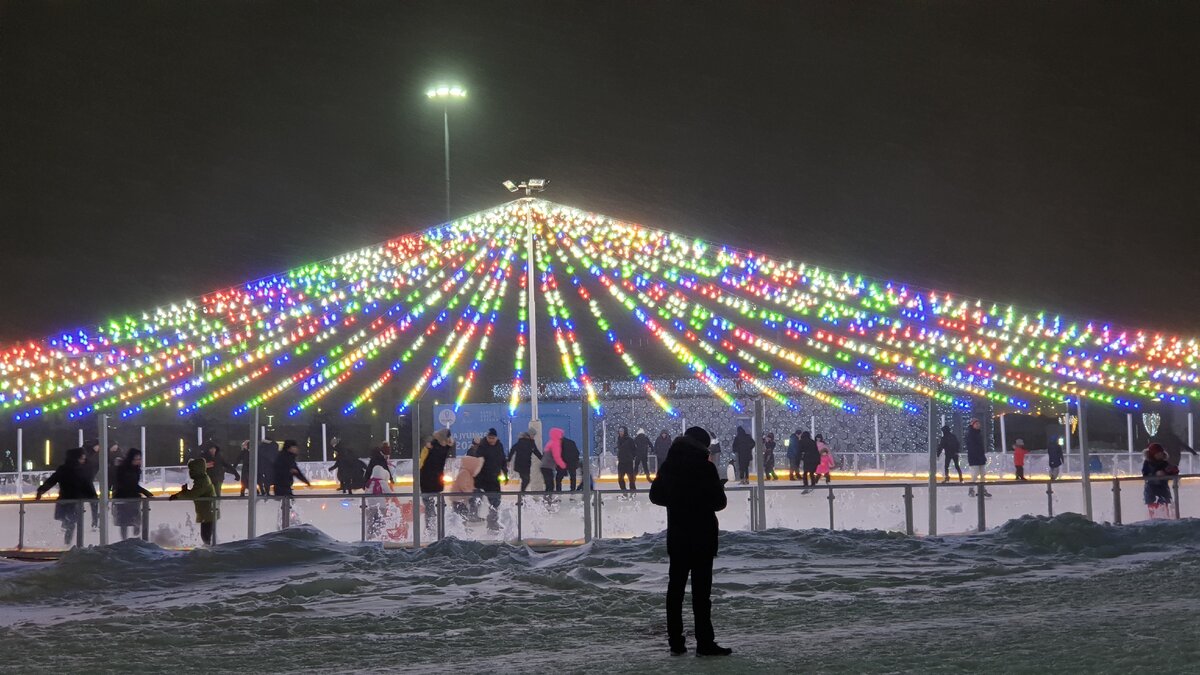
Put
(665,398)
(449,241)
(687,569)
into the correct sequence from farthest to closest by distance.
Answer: (449,241), (665,398), (687,569)

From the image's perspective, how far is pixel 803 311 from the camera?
70.7 feet

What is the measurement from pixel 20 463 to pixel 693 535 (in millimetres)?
18854

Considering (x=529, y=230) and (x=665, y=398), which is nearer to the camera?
(x=665, y=398)

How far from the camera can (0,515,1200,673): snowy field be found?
633 cm

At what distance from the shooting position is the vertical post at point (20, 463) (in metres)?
21.0

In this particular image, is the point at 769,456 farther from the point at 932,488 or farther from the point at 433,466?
the point at 433,466

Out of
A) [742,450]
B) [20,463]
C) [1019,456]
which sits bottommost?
[1019,456]

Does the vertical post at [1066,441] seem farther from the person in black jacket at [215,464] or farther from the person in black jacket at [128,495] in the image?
the person in black jacket at [215,464]

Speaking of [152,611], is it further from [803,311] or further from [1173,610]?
[803,311]

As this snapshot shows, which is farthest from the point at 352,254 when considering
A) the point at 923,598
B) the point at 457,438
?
the point at 923,598

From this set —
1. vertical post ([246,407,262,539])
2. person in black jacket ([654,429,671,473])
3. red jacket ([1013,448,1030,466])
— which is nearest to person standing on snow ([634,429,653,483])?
person in black jacket ([654,429,671,473])

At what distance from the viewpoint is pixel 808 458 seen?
12.8 meters

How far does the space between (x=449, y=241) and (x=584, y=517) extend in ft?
33.1

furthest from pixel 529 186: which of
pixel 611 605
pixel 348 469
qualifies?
pixel 611 605
